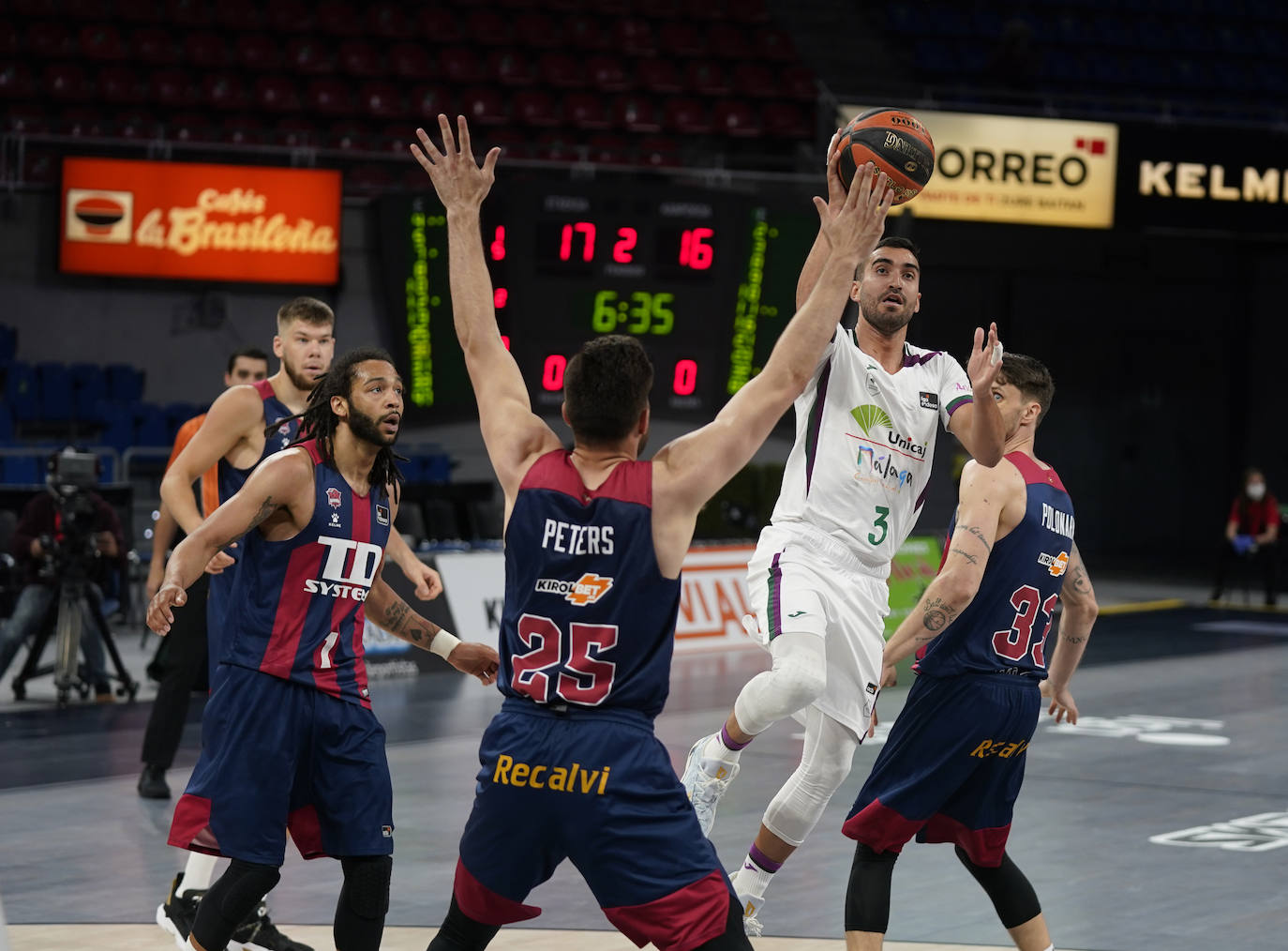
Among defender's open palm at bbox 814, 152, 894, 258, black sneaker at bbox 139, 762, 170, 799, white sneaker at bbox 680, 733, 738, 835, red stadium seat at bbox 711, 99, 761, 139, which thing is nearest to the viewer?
defender's open palm at bbox 814, 152, 894, 258

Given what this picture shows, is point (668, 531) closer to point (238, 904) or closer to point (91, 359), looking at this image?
point (238, 904)

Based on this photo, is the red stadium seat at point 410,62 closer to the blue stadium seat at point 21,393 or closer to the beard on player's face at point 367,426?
the blue stadium seat at point 21,393

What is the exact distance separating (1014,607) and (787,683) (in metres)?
0.71

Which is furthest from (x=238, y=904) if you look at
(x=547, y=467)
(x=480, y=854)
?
(x=547, y=467)

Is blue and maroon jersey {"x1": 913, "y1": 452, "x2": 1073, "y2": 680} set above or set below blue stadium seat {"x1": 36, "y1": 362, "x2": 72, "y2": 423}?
below

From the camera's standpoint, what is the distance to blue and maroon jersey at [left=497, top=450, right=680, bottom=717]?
3566mm

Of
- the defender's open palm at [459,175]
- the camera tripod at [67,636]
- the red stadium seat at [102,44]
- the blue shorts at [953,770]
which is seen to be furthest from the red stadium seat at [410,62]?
the defender's open palm at [459,175]

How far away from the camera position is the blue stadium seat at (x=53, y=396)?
16.2 metres

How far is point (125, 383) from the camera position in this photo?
16.9m

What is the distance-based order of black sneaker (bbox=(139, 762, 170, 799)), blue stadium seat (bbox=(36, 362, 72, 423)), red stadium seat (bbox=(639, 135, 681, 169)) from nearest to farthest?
1. black sneaker (bbox=(139, 762, 170, 799))
2. blue stadium seat (bbox=(36, 362, 72, 423))
3. red stadium seat (bbox=(639, 135, 681, 169))

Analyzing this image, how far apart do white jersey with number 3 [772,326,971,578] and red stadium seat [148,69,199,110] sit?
48.0 feet

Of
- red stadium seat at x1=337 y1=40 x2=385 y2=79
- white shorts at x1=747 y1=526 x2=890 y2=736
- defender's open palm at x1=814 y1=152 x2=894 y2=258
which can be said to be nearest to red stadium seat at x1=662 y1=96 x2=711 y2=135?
red stadium seat at x1=337 y1=40 x2=385 y2=79

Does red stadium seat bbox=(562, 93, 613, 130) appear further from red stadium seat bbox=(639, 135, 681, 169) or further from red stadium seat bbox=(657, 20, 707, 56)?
red stadium seat bbox=(657, 20, 707, 56)

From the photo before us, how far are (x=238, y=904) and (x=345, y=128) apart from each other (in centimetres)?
1545
